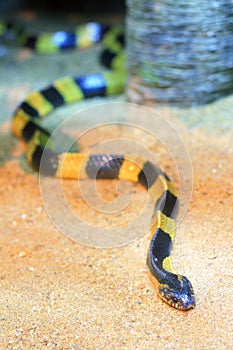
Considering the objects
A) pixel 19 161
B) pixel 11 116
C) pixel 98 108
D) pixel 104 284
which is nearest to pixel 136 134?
pixel 98 108

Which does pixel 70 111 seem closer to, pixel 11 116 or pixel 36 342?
pixel 11 116

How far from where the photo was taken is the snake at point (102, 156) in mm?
3312

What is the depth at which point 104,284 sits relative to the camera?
11.0 ft

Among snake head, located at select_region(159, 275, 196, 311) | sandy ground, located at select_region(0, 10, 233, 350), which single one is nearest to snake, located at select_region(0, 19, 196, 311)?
snake head, located at select_region(159, 275, 196, 311)

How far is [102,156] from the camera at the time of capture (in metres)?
4.49

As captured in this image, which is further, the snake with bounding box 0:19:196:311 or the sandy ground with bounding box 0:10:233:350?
the snake with bounding box 0:19:196:311

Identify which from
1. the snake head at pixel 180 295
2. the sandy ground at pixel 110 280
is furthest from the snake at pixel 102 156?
the sandy ground at pixel 110 280

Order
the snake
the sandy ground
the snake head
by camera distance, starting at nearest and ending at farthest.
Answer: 1. the sandy ground
2. the snake head
3. the snake

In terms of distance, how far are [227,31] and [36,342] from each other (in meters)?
3.17

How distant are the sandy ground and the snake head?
5 centimetres

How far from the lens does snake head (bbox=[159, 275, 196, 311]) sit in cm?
306

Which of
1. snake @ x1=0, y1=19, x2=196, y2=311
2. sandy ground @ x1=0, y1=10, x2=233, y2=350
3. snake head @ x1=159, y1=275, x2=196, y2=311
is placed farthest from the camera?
snake @ x1=0, y1=19, x2=196, y2=311

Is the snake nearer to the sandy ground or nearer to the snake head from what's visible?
the snake head

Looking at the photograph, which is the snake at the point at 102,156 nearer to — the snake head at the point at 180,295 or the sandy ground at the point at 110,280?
the snake head at the point at 180,295
